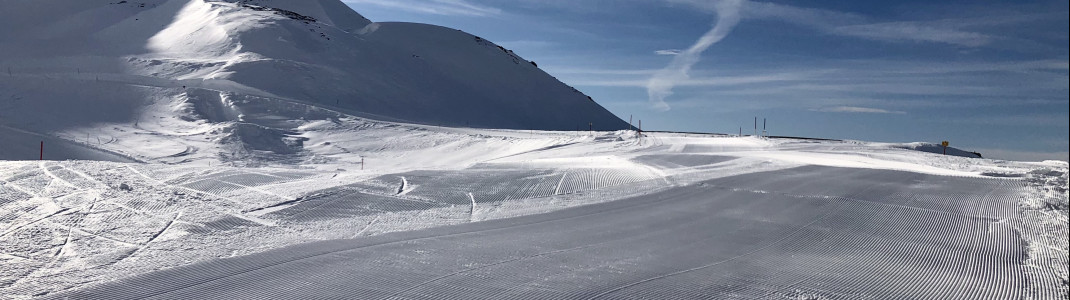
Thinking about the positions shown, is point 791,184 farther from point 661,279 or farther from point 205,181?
point 205,181

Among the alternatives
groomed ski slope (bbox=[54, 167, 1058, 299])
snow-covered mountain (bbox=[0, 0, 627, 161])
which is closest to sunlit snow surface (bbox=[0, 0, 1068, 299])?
groomed ski slope (bbox=[54, 167, 1058, 299])

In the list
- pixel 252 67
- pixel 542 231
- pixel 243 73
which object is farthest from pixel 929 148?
pixel 252 67

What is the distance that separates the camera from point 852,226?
7.26 metres

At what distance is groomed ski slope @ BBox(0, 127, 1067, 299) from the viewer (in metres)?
5.09

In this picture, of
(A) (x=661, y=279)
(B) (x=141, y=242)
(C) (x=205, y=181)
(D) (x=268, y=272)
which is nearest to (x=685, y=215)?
(A) (x=661, y=279)

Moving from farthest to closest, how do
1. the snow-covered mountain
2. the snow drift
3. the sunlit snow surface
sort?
the snow drift
the snow-covered mountain
the sunlit snow surface

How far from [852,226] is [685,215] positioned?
1816mm

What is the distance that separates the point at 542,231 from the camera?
22.4 ft

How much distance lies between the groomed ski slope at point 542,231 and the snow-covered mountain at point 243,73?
16.7 m

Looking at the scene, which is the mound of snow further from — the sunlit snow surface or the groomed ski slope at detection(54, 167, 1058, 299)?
the groomed ski slope at detection(54, 167, 1058, 299)

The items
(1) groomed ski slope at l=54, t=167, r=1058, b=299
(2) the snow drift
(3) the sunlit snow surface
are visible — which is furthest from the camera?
(2) the snow drift

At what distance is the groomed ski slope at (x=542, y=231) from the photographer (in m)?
5.09

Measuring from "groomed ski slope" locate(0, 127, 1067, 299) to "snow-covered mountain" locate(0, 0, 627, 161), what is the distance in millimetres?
16673

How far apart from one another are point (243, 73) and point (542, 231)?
3505cm
